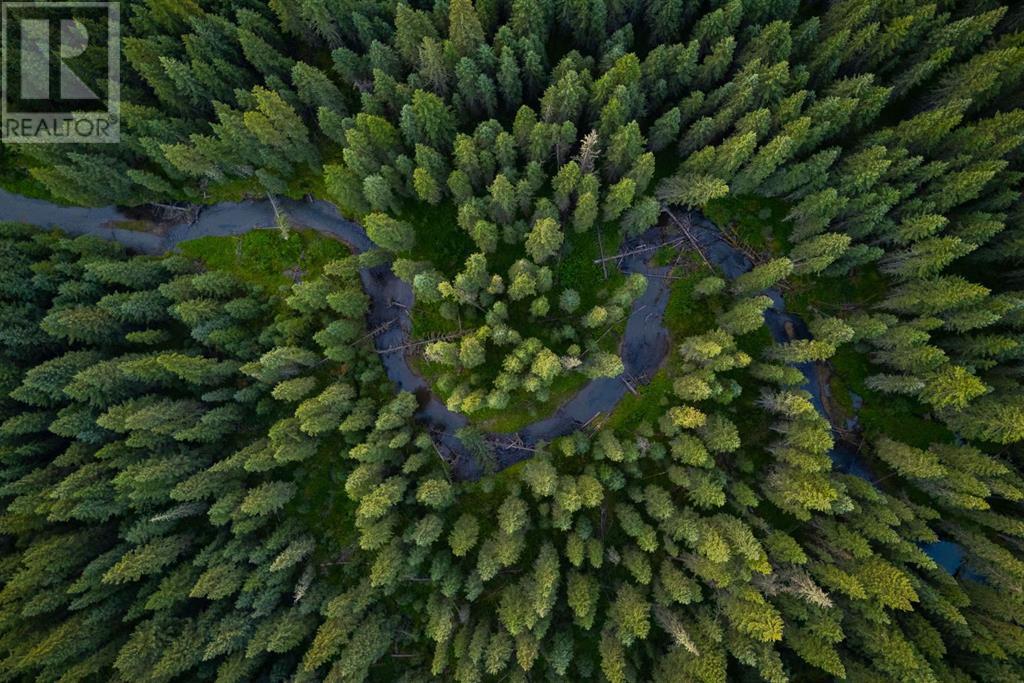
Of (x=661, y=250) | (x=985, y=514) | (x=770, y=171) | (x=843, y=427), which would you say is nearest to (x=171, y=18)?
(x=661, y=250)

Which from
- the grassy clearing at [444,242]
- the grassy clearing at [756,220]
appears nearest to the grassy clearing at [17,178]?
the grassy clearing at [444,242]

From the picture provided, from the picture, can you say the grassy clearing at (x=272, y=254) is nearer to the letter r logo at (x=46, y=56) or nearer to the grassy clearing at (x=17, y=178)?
the grassy clearing at (x=17, y=178)

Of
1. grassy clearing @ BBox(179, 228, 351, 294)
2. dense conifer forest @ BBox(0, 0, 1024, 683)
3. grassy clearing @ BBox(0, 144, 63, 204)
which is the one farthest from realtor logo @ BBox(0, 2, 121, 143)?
grassy clearing @ BBox(179, 228, 351, 294)

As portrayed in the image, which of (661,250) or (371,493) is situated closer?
(371,493)

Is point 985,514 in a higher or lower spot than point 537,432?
higher

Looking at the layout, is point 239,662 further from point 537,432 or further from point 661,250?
point 661,250

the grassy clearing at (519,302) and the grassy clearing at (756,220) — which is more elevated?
the grassy clearing at (756,220)
